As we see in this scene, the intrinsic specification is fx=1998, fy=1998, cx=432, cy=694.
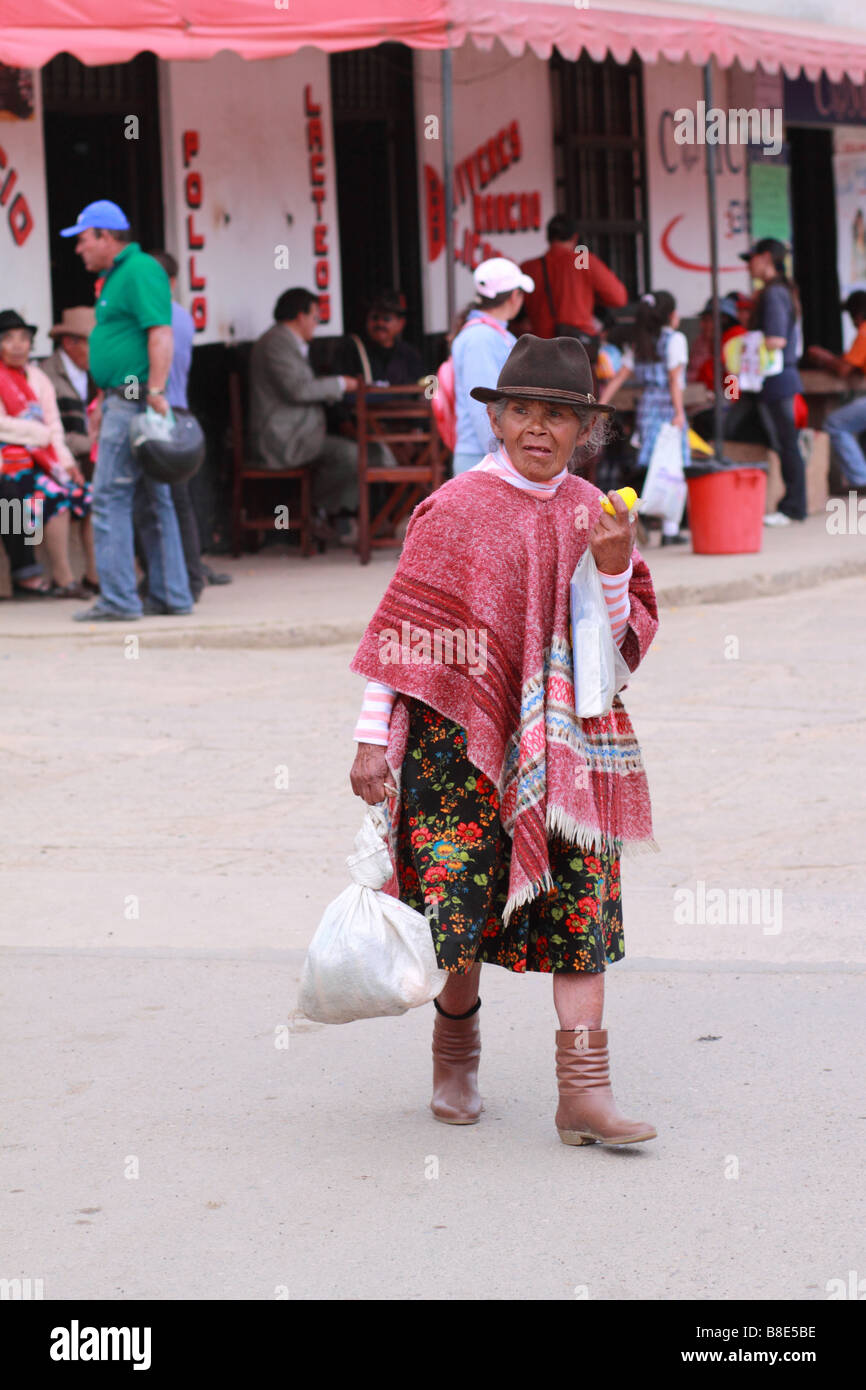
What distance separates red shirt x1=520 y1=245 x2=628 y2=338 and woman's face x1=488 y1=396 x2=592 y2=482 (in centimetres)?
1011

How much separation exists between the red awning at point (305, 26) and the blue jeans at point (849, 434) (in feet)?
15.3

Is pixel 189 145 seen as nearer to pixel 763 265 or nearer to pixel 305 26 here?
pixel 305 26

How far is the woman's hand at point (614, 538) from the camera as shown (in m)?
3.74

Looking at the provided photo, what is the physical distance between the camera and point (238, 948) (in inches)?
207

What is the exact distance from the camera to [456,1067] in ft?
13.5

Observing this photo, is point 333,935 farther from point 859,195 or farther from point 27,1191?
point 859,195

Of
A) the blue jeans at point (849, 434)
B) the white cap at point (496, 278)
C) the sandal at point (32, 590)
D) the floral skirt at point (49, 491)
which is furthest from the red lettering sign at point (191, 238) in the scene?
the blue jeans at point (849, 434)

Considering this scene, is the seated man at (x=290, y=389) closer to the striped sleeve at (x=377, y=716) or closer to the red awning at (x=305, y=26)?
the red awning at (x=305, y=26)

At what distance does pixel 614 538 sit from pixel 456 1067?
45.7 inches

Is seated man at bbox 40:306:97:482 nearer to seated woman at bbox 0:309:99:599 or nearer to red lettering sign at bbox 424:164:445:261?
seated woman at bbox 0:309:99:599

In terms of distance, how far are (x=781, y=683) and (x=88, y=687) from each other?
3040mm

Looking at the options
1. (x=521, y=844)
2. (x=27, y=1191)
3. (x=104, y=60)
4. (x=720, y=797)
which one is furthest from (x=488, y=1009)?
(x=104, y=60)

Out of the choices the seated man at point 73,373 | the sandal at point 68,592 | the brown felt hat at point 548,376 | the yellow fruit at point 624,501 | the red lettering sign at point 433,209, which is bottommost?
the sandal at point 68,592

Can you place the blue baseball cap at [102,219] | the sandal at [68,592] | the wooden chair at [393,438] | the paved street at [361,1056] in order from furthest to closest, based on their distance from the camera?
the wooden chair at [393,438] → the sandal at [68,592] → the blue baseball cap at [102,219] → the paved street at [361,1056]
